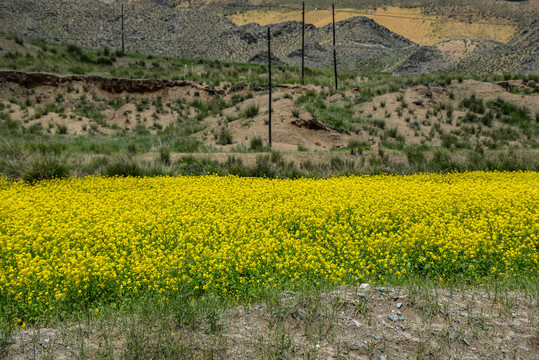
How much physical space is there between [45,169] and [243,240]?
10008 millimetres

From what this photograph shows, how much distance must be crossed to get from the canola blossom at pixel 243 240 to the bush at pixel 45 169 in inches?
106

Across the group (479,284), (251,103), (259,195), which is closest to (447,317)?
(479,284)

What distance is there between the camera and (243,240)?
6.58 metres

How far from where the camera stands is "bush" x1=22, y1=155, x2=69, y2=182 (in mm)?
12938

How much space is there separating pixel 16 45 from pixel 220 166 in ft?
112

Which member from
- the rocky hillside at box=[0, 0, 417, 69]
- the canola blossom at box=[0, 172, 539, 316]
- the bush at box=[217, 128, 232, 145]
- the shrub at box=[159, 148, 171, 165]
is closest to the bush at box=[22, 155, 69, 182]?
the canola blossom at box=[0, 172, 539, 316]

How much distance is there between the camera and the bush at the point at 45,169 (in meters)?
12.9

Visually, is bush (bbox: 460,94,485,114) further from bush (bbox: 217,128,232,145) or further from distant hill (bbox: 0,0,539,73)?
distant hill (bbox: 0,0,539,73)

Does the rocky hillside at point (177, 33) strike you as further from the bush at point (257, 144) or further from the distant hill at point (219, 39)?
the bush at point (257, 144)

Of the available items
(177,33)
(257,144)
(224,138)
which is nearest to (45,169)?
(257,144)

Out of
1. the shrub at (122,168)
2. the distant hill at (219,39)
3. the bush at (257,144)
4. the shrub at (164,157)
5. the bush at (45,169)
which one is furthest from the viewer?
the distant hill at (219,39)

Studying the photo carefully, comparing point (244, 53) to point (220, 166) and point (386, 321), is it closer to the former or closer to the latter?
point (220, 166)

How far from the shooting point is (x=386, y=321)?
4.10 meters

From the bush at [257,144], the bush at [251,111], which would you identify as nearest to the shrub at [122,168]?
the bush at [257,144]
